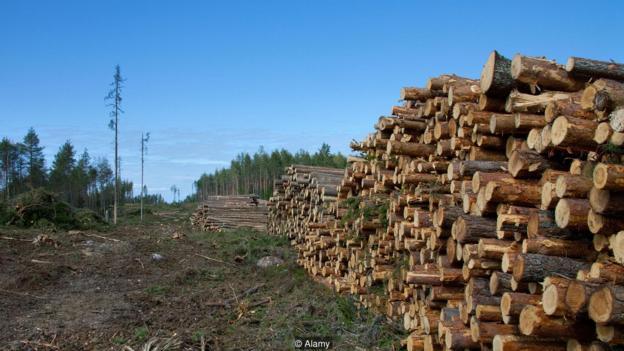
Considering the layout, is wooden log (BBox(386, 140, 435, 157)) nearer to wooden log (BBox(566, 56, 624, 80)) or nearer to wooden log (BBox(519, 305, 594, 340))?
wooden log (BBox(566, 56, 624, 80))

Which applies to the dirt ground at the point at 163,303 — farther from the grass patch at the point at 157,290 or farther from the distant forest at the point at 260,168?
the distant forest at the point at 260,168

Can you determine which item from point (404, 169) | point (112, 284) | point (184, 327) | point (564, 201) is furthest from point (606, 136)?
point (112, 284)

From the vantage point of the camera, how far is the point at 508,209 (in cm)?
438

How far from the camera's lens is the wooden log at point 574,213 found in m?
3.61

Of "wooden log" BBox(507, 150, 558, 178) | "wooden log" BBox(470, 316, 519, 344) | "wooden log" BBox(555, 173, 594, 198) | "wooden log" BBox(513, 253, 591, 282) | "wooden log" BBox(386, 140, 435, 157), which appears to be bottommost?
"wooden log" BBox(470, 316, 519, 344)

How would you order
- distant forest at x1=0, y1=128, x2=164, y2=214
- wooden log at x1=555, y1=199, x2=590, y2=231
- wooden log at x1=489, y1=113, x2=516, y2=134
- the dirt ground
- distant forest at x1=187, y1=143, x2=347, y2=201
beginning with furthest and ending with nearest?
distant forest at x1=187, y1=143, x2=347, y2=201 → distant forest at x1=0, y1=128, x2=164, y2=214 → the dirt ground → wooden log at x1=489, y1=113, x2=516, y2=134 → wooden log at x1=555, y1=199, x2=590, y2=231

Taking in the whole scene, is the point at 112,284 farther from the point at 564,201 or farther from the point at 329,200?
the point at 564,201

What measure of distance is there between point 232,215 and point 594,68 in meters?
21.8

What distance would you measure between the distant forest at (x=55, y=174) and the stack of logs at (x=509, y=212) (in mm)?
43393

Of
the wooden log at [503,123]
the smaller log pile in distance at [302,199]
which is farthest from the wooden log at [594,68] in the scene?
the smaller log pile in distance at [302,199]

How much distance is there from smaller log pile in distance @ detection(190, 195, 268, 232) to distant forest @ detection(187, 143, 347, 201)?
93.3ft

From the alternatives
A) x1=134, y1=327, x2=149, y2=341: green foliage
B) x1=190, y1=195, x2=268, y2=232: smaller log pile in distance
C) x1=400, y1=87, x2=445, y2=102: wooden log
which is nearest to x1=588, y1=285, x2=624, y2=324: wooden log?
x1=400, y1=87, x2=445, y2=102: wooden log

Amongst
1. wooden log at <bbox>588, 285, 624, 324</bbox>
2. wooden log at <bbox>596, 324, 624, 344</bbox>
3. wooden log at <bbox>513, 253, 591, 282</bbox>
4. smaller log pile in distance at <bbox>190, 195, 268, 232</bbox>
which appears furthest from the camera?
smaller log pile in distance at <bbox>190, 195, 268, 232</bbox>

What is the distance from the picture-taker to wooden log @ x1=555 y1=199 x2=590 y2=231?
11.8 feet
